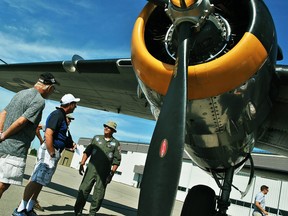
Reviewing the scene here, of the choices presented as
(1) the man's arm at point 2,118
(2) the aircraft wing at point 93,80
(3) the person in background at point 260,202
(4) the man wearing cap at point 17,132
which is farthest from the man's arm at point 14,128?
(3) the person in background at point 260,202

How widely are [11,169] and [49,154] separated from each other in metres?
1.03

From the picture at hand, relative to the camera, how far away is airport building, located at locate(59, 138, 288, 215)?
8.00 metres

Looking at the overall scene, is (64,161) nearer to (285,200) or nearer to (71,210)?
(285,200)

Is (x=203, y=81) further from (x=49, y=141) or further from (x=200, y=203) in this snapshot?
(x=49, y=141)

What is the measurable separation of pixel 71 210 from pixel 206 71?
199 inches

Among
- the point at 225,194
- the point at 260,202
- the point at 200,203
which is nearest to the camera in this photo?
the point at 225,194

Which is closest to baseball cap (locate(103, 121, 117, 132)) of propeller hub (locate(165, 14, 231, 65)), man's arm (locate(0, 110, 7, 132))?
man's arm (locate(0, 110, 7, 132))

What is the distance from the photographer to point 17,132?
13.1ft

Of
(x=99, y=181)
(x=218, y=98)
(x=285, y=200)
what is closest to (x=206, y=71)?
(x=218, y=98)

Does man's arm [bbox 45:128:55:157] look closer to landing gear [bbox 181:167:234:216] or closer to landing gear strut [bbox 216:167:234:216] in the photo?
landing gear [bbox 181:167:234:216]

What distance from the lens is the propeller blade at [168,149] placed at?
2.42 metres

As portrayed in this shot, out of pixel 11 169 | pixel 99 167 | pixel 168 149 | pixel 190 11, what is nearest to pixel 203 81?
pixel 190 11

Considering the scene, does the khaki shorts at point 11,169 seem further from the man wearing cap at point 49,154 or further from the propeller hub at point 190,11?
the propeller hub at point 190,11

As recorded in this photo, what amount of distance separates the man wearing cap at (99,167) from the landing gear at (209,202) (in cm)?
218
